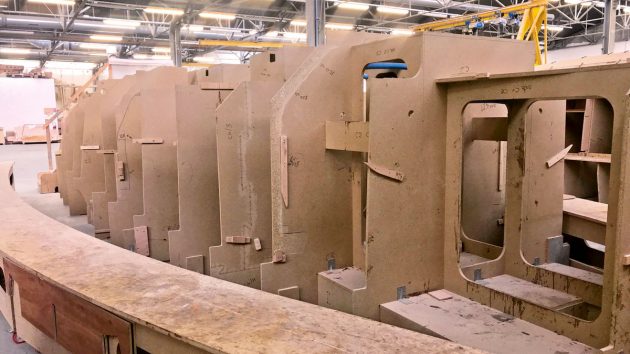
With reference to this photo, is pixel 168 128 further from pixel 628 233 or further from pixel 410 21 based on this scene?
pixel 410 21

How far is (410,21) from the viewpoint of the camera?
14281mm

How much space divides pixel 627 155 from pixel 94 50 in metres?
19.9

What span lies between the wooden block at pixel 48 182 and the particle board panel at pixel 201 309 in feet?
18.7

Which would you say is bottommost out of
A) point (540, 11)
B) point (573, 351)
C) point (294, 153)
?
point (573, 351)

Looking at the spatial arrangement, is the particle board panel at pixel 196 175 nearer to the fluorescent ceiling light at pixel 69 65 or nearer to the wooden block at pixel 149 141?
the wooden block at pixel 149 141

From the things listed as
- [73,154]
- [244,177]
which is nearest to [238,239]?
[244,177]

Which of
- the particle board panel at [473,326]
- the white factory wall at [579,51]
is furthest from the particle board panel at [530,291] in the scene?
the white factory wall at [579,51]

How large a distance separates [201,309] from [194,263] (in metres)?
2.36

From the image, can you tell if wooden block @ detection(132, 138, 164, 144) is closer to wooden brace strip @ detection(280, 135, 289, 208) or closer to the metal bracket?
wooden brace strip @ detection(280, 135, 289, 208)

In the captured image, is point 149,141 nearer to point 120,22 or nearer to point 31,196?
point 31,196

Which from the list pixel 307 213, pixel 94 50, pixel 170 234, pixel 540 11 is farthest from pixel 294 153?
pixel 94 50

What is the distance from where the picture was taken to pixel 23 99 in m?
17.1

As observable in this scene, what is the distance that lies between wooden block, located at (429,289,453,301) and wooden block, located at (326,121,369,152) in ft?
2.81

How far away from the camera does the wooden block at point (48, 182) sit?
739 cm
